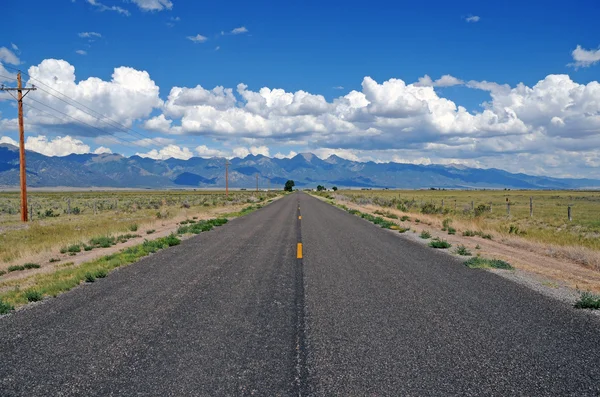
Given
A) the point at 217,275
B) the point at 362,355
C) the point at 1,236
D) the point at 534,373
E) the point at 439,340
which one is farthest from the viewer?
the point at 1,236

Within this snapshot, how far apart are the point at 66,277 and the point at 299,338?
692 centimetres

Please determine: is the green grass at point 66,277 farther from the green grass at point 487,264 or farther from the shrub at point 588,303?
the shrub at point 588,303

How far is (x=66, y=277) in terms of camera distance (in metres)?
9.55

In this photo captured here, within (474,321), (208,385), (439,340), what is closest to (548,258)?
(474,321)

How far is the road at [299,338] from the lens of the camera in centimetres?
409

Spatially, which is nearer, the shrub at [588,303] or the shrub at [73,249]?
the shrub at [588,303]

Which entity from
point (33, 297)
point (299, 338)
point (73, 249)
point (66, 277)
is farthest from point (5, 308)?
point (73, 249)

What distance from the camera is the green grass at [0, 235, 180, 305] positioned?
7.91m

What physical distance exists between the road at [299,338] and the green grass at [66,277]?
1.62 feet

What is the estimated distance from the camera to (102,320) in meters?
6.11

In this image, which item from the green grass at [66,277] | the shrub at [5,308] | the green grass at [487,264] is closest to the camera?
the shrub at [5,308]

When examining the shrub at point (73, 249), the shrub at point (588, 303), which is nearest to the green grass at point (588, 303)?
the shrub at point (588, 303)

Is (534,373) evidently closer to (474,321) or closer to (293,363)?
(474,321)

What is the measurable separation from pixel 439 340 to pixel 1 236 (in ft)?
72.3
